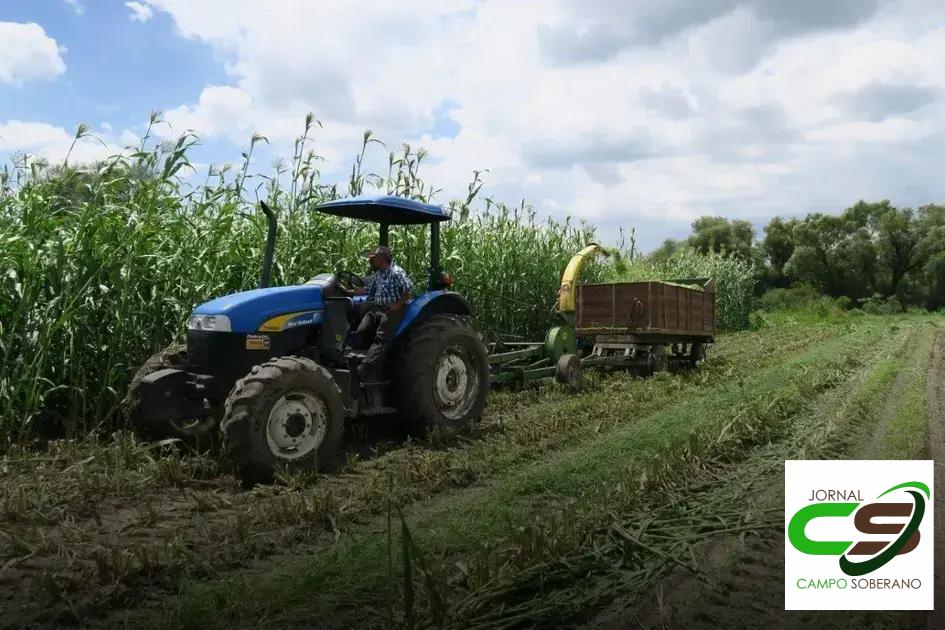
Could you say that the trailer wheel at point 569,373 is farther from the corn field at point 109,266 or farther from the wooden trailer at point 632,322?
the corn field at point 109,266

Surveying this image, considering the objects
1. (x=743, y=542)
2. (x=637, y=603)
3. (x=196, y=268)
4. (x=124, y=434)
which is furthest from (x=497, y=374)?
(x=637, y=603)

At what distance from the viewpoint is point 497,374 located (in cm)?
824

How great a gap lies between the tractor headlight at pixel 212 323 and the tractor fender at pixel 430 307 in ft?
4.73

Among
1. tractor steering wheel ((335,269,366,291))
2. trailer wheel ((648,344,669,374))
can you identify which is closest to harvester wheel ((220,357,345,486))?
tractor steering wheel ((335,269,366,291))

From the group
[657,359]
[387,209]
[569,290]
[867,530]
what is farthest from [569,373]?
[867,530]

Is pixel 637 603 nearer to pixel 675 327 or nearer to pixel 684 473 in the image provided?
pixel 684 473

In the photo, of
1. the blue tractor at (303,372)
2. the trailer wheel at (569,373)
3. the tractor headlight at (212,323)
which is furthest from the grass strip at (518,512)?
the tractor headlight at (212,323)

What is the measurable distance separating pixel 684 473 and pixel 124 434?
13.6 ft

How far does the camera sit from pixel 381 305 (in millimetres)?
6129

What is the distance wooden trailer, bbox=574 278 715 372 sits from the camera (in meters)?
10.6

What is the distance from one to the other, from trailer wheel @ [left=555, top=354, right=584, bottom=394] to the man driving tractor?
10.7 feet

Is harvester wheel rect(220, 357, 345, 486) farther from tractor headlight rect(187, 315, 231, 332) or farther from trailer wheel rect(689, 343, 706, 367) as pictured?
trailer wheel rect(689, 343, 706, 367)

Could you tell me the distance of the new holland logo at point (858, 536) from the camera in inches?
128

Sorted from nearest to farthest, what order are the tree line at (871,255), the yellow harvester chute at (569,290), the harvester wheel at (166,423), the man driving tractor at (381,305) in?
the harvester wheel at (166,423) < the man driving tractor at (381,305) < the yellow harvester chute at (569,290) < the tree line at (871,255)
